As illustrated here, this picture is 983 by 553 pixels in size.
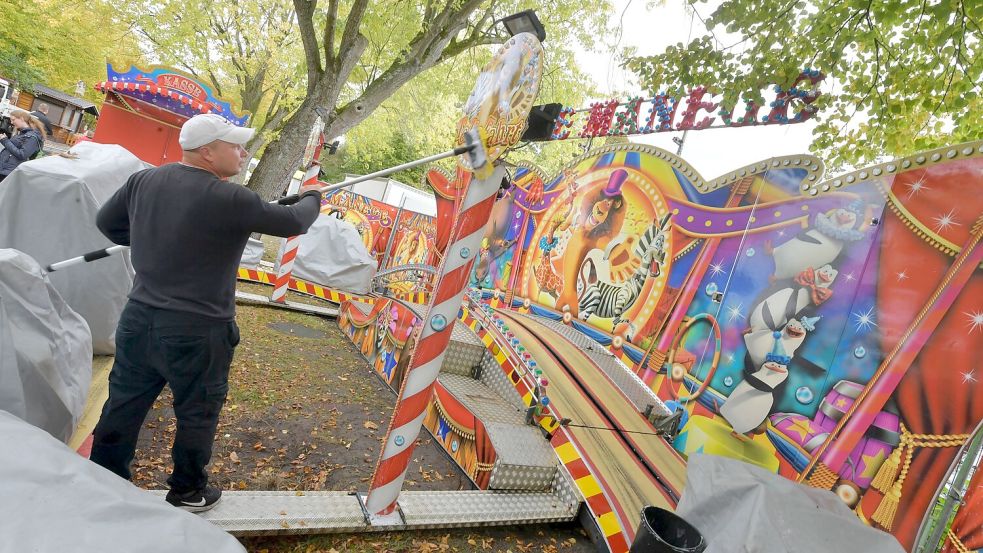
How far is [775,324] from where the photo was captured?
4426mm

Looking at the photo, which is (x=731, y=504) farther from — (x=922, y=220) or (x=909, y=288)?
(x=922, y=220)

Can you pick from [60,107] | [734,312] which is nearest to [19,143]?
[734,312]

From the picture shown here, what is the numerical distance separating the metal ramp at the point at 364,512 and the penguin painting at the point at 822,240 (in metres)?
2.70

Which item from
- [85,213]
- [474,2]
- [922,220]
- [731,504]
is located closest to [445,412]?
[731,504]

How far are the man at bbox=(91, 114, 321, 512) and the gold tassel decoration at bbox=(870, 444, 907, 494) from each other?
4097 mm

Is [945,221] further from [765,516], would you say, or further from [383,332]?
[383,332]

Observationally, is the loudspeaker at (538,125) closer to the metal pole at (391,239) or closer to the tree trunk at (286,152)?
the tree trunk at (286,152)

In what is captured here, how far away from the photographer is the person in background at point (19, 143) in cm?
615

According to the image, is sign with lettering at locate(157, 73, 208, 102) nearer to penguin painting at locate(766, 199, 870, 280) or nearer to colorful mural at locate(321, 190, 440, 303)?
colorful mural at locate(321, 190, 440, 303)

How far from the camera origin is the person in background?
20.2ft

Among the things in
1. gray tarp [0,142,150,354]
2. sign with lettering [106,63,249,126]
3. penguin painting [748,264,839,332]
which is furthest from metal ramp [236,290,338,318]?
penguin painting [748,264,839,332]

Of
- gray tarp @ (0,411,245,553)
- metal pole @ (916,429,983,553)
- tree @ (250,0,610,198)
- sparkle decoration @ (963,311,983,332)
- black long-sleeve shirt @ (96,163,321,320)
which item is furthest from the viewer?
tree @ (250,0,610,198)

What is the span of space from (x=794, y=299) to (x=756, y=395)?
2.89 ft

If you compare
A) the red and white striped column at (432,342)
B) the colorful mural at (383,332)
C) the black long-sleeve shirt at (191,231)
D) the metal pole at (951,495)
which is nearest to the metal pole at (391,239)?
the colorful mural at (383,332)
